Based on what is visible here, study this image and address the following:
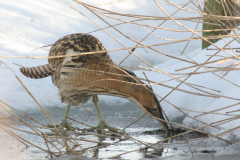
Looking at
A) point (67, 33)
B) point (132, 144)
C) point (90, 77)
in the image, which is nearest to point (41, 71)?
point (90, 77)

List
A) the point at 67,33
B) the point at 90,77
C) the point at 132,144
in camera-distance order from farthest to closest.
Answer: the point at 67,33, the point at 90,77, the point at 132,144

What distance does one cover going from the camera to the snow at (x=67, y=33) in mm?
2664

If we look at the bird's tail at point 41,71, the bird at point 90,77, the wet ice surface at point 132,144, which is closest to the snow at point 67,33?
the wet ice surface at point 132,144

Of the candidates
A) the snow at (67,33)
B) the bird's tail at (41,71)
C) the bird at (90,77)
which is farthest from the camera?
the bird's tail at (41,71)

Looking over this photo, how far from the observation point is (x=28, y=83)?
402cm

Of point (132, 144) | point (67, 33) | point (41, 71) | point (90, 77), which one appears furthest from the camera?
point (67, 33)

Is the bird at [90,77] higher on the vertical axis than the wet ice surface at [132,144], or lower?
higher

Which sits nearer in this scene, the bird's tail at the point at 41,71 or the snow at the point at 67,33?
the snow at the point at 67,33

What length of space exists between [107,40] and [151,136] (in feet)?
17.2

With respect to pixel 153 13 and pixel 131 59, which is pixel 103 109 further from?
pixel 153 13

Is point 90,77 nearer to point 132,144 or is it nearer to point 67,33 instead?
point 132,144

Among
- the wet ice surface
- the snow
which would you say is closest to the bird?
the wet ice surface

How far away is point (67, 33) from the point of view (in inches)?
292

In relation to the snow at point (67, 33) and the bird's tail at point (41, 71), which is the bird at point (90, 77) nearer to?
the bird's tail at point (41, 71)
